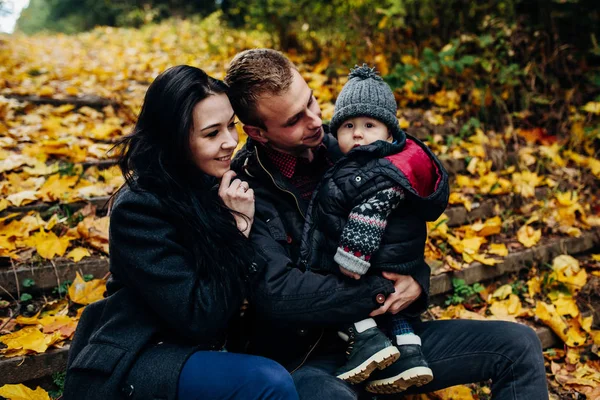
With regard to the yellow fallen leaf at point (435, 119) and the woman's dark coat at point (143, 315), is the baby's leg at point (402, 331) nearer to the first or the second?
the woman's dark coat at point (143, 315)

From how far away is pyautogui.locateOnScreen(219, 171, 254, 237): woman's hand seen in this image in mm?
1764

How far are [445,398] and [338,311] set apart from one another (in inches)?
36.0

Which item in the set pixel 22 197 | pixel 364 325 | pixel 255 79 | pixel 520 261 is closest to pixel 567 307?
pixel 520 261

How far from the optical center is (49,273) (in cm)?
227

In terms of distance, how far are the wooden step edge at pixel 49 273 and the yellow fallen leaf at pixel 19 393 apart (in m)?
0.65

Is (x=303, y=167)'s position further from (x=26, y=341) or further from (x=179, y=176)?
(x=26, y=341)

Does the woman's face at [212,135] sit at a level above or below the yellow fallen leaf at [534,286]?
above

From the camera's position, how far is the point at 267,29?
5.80 meters

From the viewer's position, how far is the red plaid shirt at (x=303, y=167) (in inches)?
83.2

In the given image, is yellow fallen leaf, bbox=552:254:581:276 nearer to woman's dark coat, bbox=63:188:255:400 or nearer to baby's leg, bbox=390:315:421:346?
baby's leg, bbox=390:315:421:346

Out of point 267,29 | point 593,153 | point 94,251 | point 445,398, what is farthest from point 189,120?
point 267,29

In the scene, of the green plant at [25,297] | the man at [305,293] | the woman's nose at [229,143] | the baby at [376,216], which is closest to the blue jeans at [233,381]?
the man at [305,293]

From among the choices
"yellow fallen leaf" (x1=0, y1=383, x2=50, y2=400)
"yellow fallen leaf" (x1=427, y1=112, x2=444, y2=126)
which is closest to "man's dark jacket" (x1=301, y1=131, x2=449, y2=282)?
"yellow fallen leaf" (x1=0, y1=383, x2=50, y2=400)

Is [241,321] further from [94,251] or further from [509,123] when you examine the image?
[509,123]
